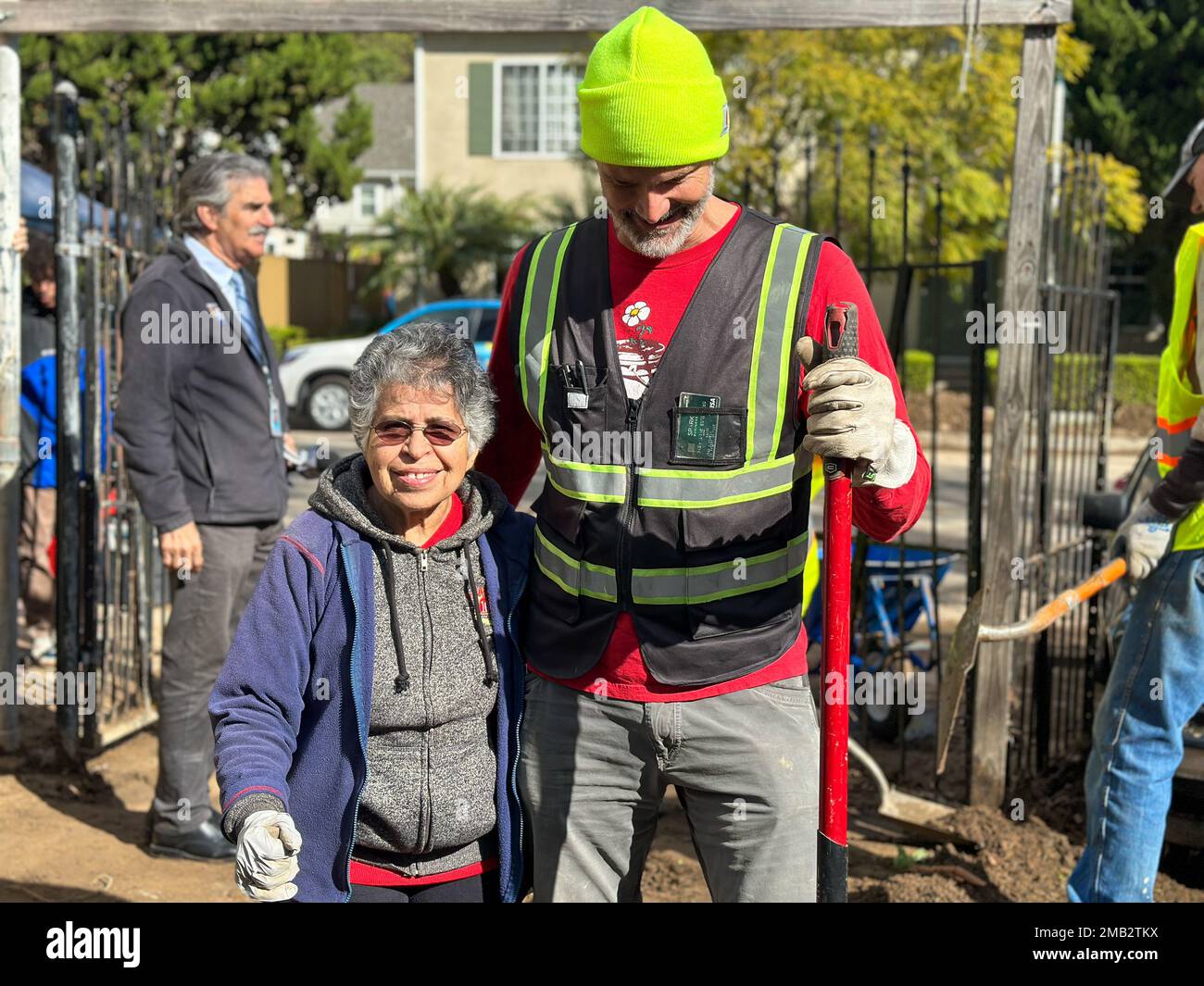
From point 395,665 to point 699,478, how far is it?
0.65 meters

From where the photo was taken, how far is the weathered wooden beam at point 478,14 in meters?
4.54

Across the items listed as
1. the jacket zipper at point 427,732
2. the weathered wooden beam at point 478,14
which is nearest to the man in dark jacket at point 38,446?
the weathered wooden beam at point 478,14

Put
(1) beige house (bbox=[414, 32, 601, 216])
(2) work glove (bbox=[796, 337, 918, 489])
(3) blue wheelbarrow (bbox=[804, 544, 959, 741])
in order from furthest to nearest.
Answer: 1. (1) beige house (bbox=[414, 32, 601, 216])
2. (3) blue wheelbarrow (bbox=[804, 544, 959, 741])
3. (2) work glove (bbox=[796, 337, 918, 489])

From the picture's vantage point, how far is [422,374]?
8.59 ft

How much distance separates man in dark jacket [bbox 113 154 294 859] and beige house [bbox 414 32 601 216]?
784 inches

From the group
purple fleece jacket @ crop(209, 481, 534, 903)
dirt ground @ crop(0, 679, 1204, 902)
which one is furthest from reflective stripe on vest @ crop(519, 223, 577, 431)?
dirt ground @ crop(0, 679, 1204, 902)

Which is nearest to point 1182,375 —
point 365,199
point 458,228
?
point 458,228

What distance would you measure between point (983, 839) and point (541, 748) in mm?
2658

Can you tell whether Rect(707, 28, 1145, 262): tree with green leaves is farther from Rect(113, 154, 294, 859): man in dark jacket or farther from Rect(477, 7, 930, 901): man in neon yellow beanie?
Rect(477, 7, 930, 901): man in neon yellow beanie

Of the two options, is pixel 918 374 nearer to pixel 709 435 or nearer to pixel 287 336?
pixel 287 336

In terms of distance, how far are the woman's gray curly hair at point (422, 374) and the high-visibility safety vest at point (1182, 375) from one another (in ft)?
6.85

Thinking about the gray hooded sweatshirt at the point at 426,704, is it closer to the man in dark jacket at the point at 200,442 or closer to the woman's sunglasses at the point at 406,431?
the woman's sunglasses at the point at 406,431

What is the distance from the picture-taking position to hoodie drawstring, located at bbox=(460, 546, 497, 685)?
2.59 meters

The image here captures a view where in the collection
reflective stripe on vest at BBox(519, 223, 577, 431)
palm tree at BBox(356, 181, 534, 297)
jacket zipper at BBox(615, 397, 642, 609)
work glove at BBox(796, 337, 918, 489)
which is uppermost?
palm tree at BBox(356, 181, 534, 297)
